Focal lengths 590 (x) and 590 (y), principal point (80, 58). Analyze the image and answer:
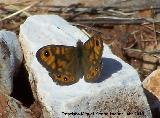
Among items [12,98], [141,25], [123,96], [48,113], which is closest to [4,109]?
[12,98]

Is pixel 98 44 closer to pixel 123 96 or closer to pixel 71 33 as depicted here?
pixel 123 96

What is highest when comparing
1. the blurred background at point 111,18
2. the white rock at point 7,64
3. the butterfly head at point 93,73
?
the butterfly head at point 93,73

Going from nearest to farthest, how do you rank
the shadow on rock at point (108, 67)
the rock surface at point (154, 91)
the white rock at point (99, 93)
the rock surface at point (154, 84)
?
1. the white rock at point (99, 93)
2. the shadow on rock at point (108, 67)
3. the rock surface at point (154, 91)
4. the rock surface at point (154, 84)

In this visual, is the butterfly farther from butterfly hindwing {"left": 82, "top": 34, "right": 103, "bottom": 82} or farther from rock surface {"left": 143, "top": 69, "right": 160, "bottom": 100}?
rock surface {"left": 143, "top": 69, "right": 160, "bottom": 100}

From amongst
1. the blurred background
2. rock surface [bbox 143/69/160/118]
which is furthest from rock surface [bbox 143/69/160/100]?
the blurred background

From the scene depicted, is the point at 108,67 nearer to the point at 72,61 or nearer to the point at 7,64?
the point at 72,61

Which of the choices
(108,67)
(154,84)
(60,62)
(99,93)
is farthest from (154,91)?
(60,62)

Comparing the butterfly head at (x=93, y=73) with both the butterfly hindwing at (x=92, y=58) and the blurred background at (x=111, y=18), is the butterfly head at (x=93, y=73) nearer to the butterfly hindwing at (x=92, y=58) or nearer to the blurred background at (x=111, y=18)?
the butterfly hindwing at (x=92, y=58)

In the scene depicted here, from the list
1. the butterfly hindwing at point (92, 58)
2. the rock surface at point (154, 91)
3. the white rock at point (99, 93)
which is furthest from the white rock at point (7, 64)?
the rock surface at point (154, 91)
